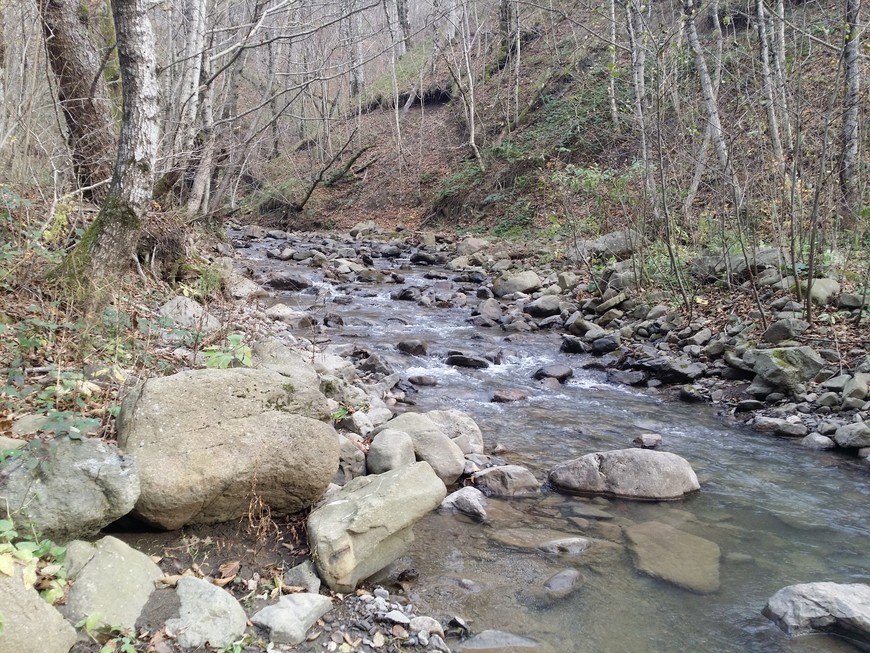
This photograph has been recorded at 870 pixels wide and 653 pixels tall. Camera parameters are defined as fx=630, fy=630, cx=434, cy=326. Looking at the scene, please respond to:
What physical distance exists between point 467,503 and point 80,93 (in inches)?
256

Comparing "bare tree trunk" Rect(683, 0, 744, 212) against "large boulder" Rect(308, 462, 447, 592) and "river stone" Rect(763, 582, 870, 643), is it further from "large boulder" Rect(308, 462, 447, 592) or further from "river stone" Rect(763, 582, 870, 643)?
"large boulder" Rect(308, 462, 447, 592)

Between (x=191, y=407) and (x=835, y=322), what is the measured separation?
23.8 feet

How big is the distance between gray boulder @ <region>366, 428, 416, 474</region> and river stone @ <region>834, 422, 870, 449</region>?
393 centimetres

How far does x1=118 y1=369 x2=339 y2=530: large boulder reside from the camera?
3.28 meters

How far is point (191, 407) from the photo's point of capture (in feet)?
11.5

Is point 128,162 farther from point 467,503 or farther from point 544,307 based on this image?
point 544,307

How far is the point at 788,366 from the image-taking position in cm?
678

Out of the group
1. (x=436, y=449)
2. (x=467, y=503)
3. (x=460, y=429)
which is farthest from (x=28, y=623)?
(x=460, y=429)

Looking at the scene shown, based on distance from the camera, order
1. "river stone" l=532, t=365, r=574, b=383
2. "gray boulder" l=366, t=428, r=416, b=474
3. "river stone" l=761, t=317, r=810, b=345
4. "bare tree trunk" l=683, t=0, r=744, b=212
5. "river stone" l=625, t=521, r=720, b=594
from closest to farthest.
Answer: "river stone" l=625, t=521, r=720, b=594 < "gray boulder" l=366, t=428, r=416, b=474 < "river stone" l=761, t=317, r=810, b=345 < "river stone" l=532, t=365, r=574, b=383 < "bare tree trunk" l=683, t=0, r=744, b=212

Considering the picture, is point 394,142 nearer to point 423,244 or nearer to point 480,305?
point 423,244

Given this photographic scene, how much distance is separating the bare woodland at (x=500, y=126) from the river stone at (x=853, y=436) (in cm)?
250

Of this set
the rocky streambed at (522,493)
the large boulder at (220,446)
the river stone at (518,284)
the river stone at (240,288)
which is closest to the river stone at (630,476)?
the rocky streambed at (522,493)

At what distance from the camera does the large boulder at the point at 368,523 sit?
332cm

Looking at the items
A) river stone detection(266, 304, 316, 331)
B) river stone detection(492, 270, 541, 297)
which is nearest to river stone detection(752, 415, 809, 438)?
river stone detection(266, 304, 316, 331)
